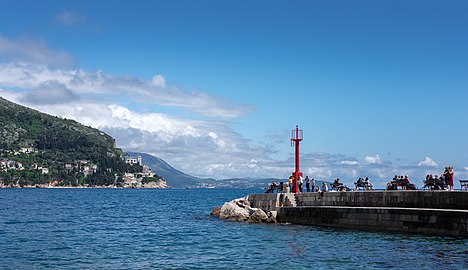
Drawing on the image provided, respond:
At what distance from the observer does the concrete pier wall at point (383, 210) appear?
1177 inches

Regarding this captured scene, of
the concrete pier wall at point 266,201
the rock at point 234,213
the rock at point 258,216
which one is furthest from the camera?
the rock at point 234,213

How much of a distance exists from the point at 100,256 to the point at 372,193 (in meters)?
17.9

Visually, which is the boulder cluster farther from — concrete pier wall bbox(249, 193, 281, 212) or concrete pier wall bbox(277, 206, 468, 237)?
concrete pier wall bbox(277, 206, 468, 237)

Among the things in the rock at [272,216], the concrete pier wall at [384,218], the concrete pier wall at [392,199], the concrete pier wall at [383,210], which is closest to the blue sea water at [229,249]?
the concrete pier wall at [384,218]

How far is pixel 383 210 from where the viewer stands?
3375 centimetres

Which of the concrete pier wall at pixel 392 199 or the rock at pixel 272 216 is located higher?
the concrete pier wall at pixel 392 199

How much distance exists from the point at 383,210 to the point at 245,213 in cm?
1380

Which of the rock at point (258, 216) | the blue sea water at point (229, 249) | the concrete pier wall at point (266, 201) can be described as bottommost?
the blue sea water at point (229, 249)

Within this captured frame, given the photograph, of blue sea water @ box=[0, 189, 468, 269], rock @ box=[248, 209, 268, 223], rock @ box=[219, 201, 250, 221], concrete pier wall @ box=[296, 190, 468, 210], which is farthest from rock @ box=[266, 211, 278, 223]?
rock @ box=[219, 201, 250, 221]

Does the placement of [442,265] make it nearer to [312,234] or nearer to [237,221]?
[312,234]

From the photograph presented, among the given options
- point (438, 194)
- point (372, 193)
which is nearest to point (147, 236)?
point (372, 193)

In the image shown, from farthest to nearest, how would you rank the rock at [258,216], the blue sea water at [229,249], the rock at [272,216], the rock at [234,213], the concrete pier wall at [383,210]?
the rock at [234,213] < the rock at [258,216] < the rock at [272,216] < the concrete pier wall at [383,210] < the blue sea water at [229,249]

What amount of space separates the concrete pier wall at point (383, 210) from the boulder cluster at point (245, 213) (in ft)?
2.75

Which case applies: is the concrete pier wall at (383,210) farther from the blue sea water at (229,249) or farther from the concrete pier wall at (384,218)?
the blue sea water at (229,249)
